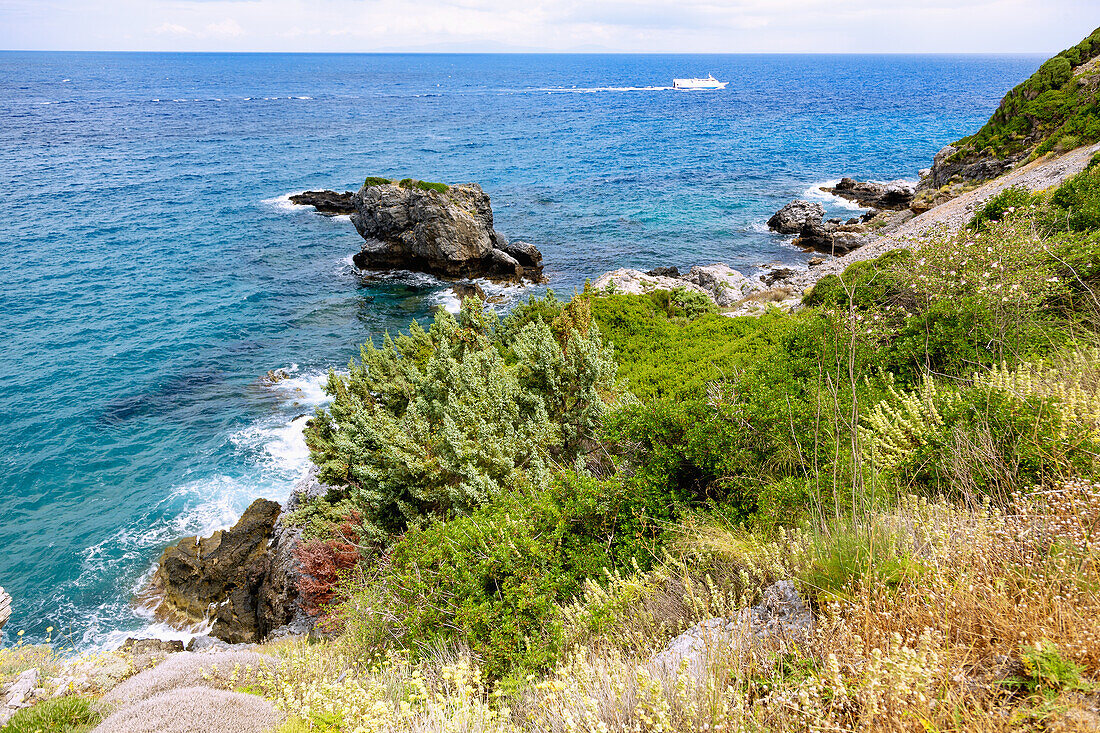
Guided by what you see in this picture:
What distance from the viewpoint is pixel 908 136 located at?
234ft

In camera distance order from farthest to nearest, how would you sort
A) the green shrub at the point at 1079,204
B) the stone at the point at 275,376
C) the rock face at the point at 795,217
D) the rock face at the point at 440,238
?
the rock face at the point at 795,217, the rock face at the point at 440,238, the stone at the point at 275,376, the green shrub at the point at 1079,204

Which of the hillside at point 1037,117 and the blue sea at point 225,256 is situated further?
the hillside at point 1037,117

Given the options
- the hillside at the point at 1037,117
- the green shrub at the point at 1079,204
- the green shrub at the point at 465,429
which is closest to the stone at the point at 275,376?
the green shrub at the point at 465,429

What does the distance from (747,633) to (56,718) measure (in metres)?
6.49

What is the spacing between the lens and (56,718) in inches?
205

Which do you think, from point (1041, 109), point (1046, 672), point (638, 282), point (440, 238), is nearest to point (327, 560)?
point (1046, 672)

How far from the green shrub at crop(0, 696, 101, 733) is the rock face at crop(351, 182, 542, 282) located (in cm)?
2833

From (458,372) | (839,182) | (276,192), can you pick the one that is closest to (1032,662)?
(458,372)

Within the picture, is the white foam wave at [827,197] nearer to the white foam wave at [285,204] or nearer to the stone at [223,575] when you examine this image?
the white foam wave at [285,204]

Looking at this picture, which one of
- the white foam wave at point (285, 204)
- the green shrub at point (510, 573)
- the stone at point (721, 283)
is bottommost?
the stone at point (721, 283)

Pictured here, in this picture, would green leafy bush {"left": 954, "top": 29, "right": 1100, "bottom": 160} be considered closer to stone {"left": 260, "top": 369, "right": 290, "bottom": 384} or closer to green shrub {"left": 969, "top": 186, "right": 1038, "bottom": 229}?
green shrub {"left": 969, "top": 186, "right": 1038, "bottom": 229}

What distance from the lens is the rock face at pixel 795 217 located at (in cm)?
3844

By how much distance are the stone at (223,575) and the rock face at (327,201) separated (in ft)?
120

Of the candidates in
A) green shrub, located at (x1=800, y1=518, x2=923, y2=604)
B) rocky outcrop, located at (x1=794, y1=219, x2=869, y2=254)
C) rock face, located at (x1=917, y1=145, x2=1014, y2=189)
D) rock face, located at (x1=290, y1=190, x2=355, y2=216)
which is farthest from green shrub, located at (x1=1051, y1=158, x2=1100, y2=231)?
rock face, located at (x1=290, y1=190, x2=355, y2=216)
